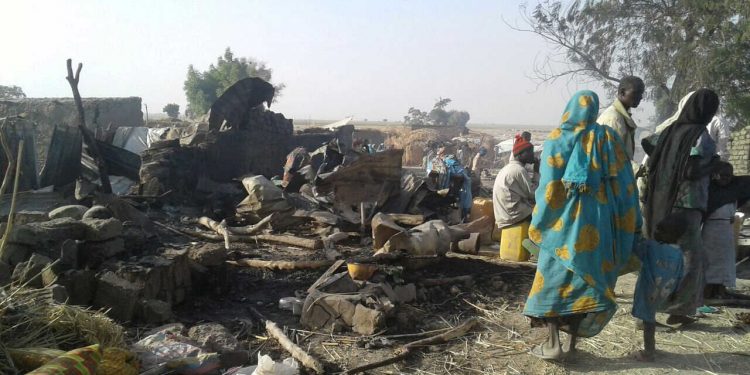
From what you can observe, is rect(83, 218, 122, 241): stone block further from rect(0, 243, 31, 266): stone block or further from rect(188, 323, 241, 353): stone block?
rect(188, 323, 241, 353): stone block

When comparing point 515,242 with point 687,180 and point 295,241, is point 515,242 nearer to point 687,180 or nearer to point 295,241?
point 687,180

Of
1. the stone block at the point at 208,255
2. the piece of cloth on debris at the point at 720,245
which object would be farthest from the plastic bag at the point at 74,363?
the piece of cloth on debris at the point at 720,245

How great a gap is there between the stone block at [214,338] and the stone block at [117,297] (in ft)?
2.51

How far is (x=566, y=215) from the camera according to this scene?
3.62 meters

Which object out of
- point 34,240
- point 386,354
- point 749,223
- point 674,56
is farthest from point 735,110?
point 34,240

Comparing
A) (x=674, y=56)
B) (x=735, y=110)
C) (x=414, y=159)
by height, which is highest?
(x=674, y=56)

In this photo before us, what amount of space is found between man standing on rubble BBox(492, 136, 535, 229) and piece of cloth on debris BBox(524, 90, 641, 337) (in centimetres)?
288

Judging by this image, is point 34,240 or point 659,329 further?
point 34,240

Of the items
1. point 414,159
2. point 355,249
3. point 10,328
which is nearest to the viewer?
point 10,328

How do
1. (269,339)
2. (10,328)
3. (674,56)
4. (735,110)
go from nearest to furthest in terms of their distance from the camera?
(10,328) → (269,339) → (735,110) → (674,56)

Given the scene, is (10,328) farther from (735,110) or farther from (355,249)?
(735,110)

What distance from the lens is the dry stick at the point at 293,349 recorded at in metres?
3.77

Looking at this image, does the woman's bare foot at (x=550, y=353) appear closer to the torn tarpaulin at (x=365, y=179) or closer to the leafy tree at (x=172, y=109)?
the torn tarpaulin at (x=365, y=179)

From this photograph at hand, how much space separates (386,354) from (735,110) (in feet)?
52.5
